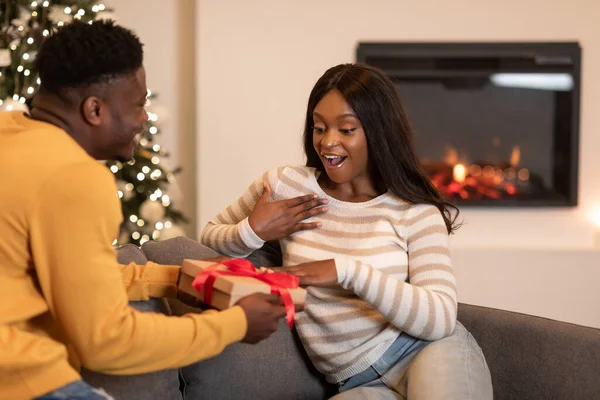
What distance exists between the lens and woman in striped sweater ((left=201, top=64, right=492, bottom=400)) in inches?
81.0

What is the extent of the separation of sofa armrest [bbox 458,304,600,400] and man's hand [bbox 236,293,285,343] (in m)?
0.76

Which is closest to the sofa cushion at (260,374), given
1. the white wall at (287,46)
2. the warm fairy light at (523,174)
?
the white wall at (287,46)

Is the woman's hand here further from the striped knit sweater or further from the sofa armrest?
the sofa armrest

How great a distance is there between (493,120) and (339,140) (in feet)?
9.55

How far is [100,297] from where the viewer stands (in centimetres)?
151

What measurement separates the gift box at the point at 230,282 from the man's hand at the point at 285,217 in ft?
1.20

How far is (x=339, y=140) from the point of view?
2252mm

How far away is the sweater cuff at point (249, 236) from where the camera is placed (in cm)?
230

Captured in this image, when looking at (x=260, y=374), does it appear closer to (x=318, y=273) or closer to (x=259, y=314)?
(x=318, y=273)

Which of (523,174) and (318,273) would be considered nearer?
(318,273)

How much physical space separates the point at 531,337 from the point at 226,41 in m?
A: 3.06

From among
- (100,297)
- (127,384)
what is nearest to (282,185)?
(127,384)

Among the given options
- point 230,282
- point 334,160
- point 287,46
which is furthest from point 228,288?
point 287,46

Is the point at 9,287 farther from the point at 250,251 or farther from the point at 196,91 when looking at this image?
the point at 196,91
